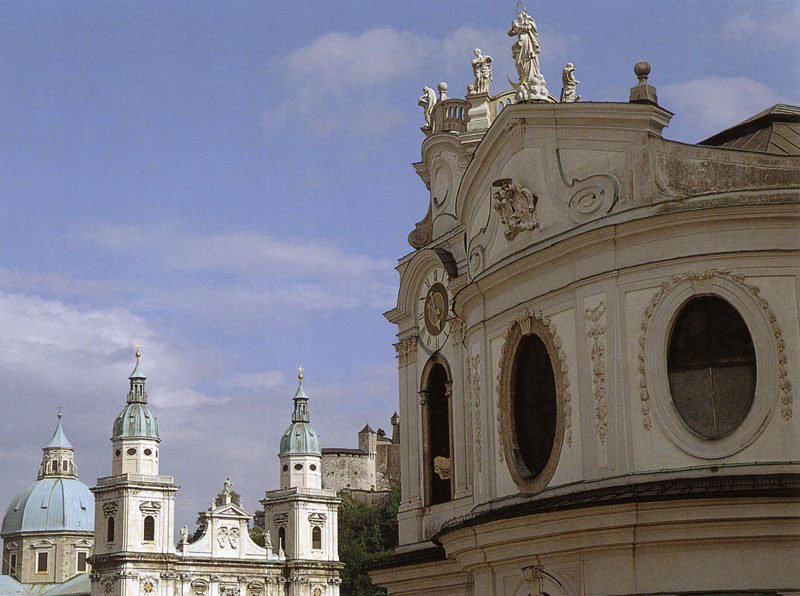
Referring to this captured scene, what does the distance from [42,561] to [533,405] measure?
10995 centimetres

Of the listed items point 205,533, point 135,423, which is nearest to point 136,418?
point 135,423

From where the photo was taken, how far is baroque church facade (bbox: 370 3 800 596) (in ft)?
59.0

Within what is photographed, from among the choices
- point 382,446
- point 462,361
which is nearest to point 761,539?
point 462,361

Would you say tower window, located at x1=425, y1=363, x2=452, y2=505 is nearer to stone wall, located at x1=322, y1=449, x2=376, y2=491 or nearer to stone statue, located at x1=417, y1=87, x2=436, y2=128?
stone statue, located at x1=417, y1=87, x2=436, y2=128

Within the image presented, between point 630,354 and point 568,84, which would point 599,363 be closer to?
point 630,354

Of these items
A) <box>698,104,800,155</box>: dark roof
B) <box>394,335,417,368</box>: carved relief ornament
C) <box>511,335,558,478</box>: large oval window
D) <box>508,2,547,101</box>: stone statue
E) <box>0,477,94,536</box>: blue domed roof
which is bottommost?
<box>511,335,558,478</box>: large oval window

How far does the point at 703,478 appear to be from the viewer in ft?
59.2

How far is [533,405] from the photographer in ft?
70.3

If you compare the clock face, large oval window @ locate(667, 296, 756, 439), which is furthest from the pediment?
the clock face

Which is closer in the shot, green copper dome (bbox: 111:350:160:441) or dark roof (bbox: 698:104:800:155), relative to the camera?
dark roof (bbox: 698:104:800:155)

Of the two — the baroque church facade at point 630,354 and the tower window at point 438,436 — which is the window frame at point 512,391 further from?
the tower window at point 438,436

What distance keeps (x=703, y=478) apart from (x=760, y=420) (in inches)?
44.5

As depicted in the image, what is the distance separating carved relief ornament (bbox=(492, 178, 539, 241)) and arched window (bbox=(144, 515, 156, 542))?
7267cm

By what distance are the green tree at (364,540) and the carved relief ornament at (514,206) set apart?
7093cm
